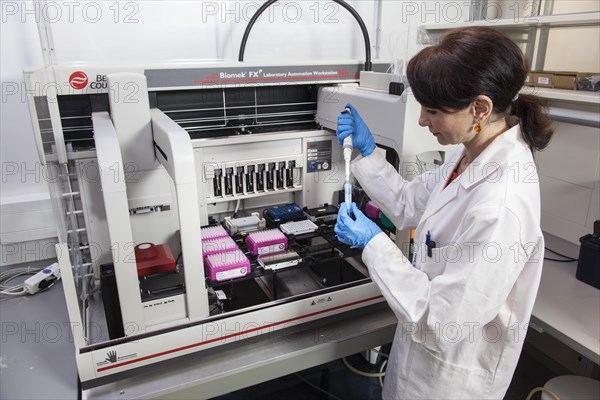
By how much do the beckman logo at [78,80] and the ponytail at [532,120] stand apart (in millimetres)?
1149

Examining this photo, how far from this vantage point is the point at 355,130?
134 centimetres

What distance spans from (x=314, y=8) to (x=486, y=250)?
1.67 meters

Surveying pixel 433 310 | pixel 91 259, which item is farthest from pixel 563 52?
pixel 91 259

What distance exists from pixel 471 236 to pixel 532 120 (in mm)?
331

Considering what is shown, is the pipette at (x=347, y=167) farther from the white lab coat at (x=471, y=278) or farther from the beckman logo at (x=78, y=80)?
the beckman logo at (x=78, y=80)

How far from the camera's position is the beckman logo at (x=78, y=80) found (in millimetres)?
1232

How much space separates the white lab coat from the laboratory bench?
6.8 inches

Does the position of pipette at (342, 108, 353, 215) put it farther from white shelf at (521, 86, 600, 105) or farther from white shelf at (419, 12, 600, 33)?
white shelf at (419, 12, 600, 33)

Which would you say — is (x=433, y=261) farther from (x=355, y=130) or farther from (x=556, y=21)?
(x=556, y=21)

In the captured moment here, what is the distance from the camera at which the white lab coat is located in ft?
2.84

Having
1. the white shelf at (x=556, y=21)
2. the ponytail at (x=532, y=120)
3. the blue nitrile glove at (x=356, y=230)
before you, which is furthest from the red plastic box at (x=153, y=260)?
the white shelf at (x=556, y=21)

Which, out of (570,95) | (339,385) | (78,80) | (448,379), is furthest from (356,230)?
(339,385)

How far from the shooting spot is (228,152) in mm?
1495

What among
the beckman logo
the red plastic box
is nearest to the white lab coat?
the red plastic box
